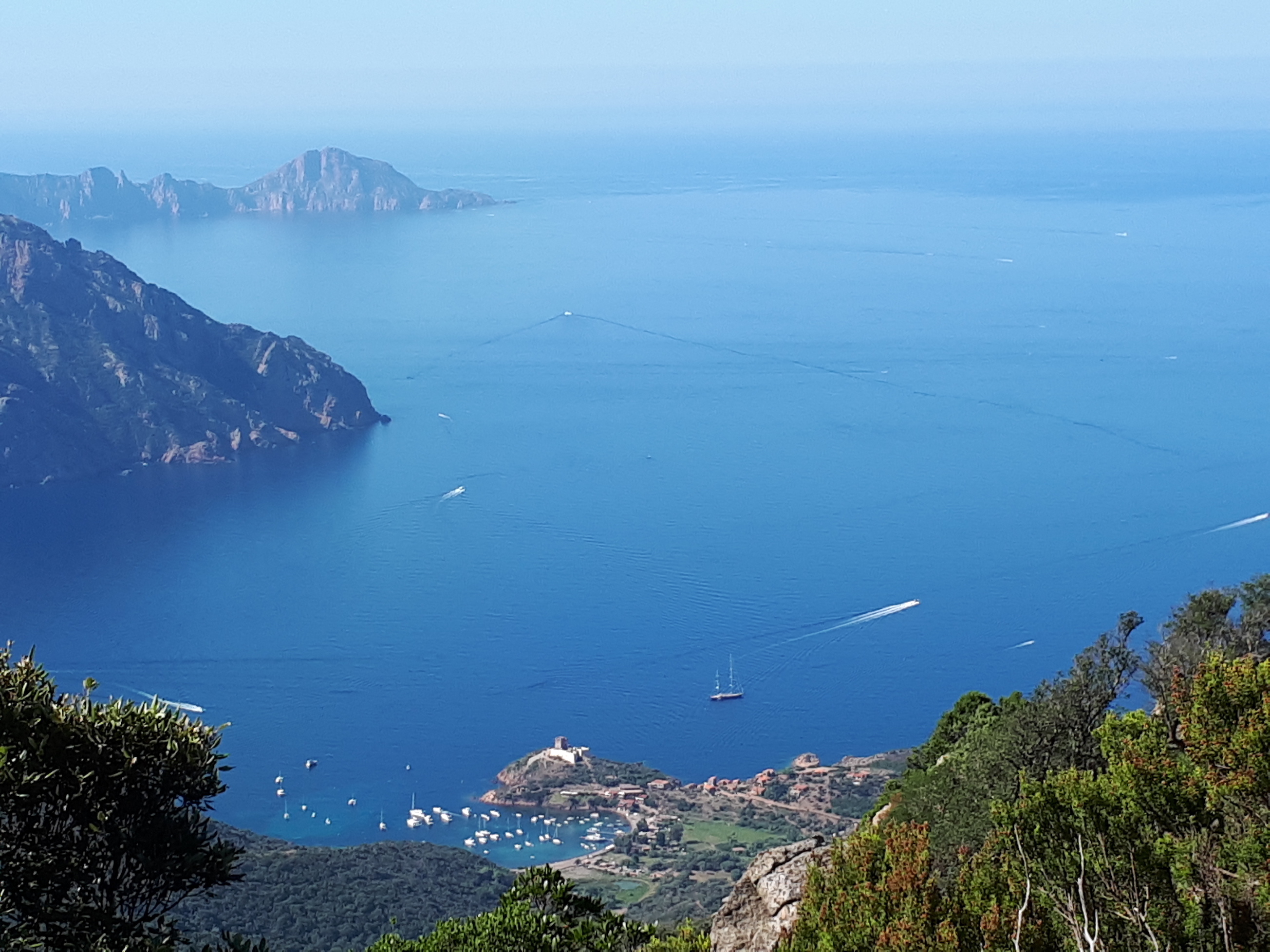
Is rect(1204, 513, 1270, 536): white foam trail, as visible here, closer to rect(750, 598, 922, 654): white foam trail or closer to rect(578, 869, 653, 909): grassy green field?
rect(750, 598, 922, 654): white foam trail

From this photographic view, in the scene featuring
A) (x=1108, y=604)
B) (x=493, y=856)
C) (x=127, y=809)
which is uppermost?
(x=127, y=809)

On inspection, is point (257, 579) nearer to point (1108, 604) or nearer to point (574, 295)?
point (1108, 604)

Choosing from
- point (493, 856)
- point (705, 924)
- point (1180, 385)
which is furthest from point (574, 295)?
point (705, 924)

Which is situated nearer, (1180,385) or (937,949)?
(937,949)

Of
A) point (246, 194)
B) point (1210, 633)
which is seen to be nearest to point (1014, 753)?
point (1210, 633)

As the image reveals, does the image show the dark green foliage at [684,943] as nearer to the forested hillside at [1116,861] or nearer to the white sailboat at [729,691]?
the forested hillside at [1116,861]

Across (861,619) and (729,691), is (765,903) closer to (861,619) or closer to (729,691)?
(729,691)

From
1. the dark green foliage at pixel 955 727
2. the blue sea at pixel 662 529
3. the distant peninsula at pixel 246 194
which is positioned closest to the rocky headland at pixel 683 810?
the blue sea at pixel 662 529
